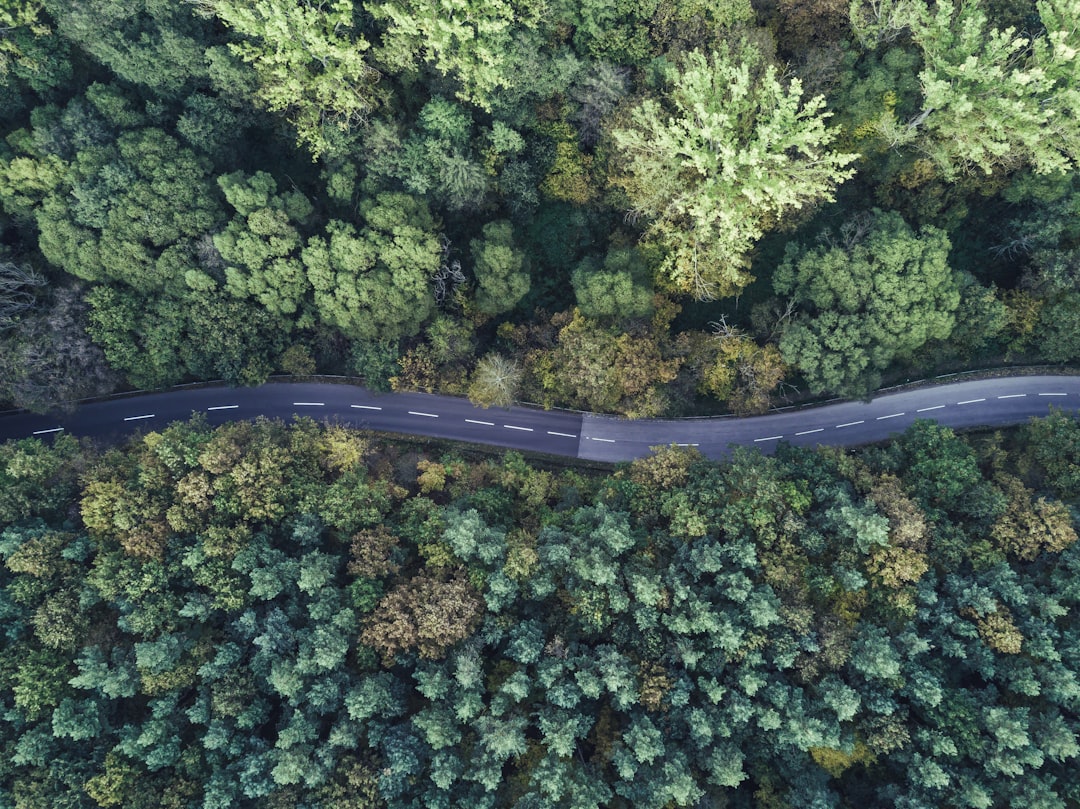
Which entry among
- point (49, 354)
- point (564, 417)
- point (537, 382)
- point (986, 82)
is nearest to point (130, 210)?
point (49, 354)

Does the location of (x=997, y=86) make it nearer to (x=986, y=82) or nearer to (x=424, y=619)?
(x=986, y=82)

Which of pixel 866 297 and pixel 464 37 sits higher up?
pixel 464 37

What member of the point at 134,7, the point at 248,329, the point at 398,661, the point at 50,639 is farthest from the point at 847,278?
the point at 50,639

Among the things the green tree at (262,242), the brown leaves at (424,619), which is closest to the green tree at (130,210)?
the green tree at (262,242)

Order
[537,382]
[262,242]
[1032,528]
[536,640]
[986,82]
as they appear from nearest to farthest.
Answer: [986,82] < [536,640] < [1032,528] < [262,242] < [537,382]

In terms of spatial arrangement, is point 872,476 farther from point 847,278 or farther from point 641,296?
point 641,296

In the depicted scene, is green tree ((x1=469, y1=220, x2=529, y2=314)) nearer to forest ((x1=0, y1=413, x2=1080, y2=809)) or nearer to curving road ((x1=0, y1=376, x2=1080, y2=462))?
curving road ((x1=0, y1=376, x2=1080, y2=462))
